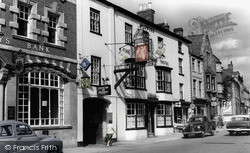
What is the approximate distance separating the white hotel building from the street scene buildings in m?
0.07

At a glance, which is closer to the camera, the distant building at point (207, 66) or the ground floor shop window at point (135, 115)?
the ground floor shop window at point (135, 115)

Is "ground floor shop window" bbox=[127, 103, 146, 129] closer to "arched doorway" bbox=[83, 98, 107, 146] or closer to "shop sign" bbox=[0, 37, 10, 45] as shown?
"arched doorway" bbox=[83, 98, 107, 146]

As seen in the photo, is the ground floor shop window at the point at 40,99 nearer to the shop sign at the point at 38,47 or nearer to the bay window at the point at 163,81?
the shop sign at the point at 38,47

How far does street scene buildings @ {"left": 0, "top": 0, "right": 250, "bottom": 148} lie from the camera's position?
1611cm

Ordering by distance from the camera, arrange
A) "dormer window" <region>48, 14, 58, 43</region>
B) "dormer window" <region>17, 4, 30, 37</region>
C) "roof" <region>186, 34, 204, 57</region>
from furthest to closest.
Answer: "roof" <region>186, 34, 204, 57</region>, "dormer window" <region>48, 14, 58, 43</region>, "dormer window" <region>17, 4, 30, 37</region>

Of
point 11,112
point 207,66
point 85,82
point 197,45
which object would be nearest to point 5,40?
point 11,112

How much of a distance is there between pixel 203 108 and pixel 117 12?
72.6ft

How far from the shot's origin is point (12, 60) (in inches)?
619

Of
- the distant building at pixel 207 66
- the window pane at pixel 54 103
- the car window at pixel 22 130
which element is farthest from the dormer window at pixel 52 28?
the distant building at pixel 207 66

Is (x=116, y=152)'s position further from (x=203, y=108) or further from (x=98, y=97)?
(x=203, y=108)

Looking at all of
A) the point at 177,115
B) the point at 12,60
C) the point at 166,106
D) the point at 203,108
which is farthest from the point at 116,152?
the point at 203,108

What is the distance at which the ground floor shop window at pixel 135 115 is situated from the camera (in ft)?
81.5

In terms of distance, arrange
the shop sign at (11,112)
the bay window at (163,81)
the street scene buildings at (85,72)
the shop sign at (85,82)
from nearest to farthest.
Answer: the shop sign at (11,112), the street scene buildings at (85,72), the shop sign at (85,82), the bay window at (163,81)

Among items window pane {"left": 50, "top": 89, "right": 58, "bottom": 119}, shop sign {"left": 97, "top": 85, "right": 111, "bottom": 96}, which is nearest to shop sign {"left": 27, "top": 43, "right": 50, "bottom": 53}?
window pane {"left": 50, "top": 89, "right": 58, "bottom": 119}
